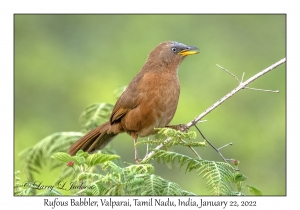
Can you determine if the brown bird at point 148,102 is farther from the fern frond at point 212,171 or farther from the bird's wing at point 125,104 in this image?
the fern frond at point 212,171

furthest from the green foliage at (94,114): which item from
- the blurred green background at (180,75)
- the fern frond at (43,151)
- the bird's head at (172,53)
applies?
the blurred green background at (180,75)

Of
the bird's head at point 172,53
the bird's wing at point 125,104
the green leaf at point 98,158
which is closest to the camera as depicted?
the green leaf at point 98,158

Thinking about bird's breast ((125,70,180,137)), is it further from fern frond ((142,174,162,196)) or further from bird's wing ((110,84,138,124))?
fern frond ((142,174,162,196))

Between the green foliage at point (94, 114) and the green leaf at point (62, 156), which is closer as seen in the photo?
the green leaf at point (62, 156)

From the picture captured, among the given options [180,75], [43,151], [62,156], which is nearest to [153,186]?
[62,156]

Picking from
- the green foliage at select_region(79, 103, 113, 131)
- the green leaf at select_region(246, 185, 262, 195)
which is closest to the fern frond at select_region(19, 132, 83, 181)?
the green foliage at select_region(79, 103, 113, 131)

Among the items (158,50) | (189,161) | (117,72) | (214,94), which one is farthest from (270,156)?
(189,161)
